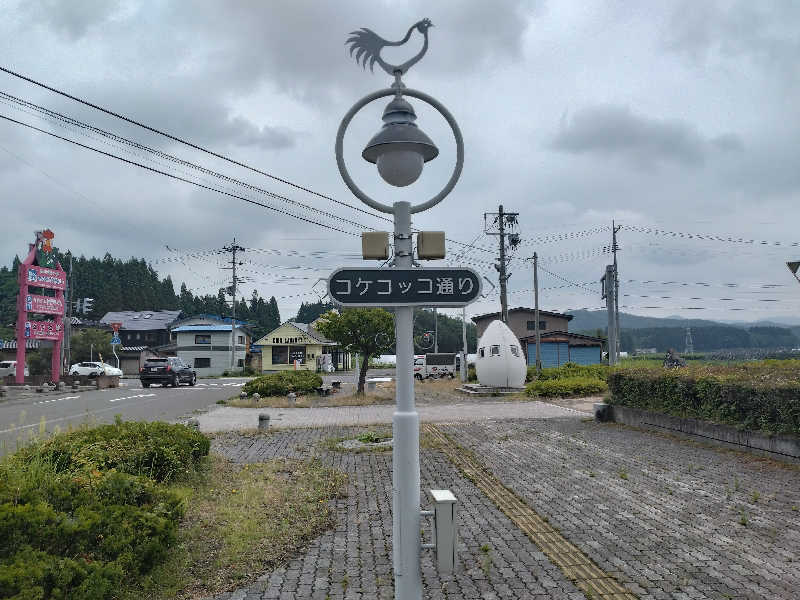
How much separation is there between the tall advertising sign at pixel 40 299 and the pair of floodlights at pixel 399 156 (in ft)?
110

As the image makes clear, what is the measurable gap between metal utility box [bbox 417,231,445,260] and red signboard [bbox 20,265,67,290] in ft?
112

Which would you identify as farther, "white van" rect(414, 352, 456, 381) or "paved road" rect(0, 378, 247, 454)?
"white van" rect(414, 352, 456, 381)

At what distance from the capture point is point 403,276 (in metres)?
3.66

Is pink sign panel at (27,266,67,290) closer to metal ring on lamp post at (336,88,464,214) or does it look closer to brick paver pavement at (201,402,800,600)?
brick paver pavement at (201,402,800,600)

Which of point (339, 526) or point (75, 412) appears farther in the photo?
point (75, 412)

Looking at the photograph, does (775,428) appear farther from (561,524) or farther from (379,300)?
(379,300)

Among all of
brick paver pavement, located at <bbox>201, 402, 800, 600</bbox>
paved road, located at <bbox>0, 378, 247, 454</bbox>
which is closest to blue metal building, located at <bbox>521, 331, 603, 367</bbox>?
paved road, located at <bbox>0, 378, 247, 454</bbox>

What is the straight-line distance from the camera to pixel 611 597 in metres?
4.58

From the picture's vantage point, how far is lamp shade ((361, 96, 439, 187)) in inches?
150

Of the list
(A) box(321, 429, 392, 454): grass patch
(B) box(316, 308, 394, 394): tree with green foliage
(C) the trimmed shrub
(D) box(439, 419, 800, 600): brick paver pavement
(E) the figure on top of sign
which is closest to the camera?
(D) box(439, 419, 800, 600): brick paver pavement

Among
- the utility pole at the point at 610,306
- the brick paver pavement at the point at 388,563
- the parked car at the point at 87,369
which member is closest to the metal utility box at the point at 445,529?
the brick paver pavement at the point at 388,563

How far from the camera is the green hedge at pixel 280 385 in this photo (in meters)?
25.4

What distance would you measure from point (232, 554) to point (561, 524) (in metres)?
3.49

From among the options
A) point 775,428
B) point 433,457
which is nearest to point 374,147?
point 433,457
